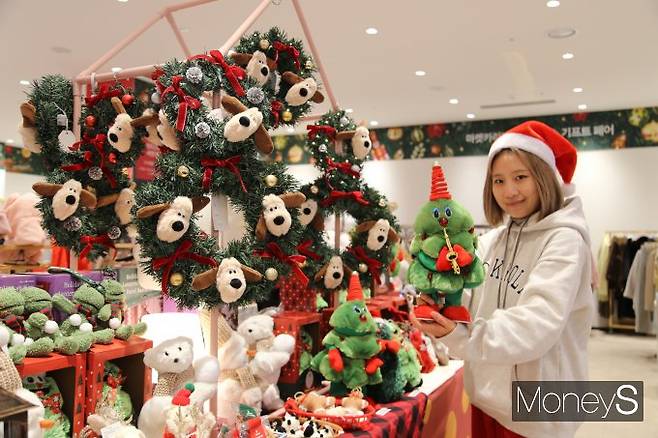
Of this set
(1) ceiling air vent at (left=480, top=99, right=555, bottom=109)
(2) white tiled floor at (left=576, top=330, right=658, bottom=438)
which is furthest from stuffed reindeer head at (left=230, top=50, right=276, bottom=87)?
(1) ceiling air vent at (left=480, top=99, right=555, bottom=109)

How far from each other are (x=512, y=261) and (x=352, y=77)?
5368 mm

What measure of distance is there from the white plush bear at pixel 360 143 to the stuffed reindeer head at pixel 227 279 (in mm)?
943

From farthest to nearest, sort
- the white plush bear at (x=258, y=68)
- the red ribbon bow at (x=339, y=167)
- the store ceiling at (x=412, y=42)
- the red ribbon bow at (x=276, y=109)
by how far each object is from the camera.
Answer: the store ceiling at (x=412, y=42) < the red ribbon bow at (x=339, y=167) < the red ribbon bow at (x=276, y=109) < the white plush bear at (x=258, y=68)

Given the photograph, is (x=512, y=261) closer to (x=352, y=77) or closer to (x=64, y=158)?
(x=64, y=158)

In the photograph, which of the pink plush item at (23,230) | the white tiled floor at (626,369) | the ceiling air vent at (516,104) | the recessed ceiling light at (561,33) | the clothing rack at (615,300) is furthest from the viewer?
the clothing rack at (615,300)

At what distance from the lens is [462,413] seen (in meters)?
2.61

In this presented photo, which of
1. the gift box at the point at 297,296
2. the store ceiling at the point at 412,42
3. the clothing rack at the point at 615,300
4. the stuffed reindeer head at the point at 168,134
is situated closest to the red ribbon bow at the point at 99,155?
the stuffed reindeer head at the point at 168,134

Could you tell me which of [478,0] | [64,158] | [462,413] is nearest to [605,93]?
[478,0]

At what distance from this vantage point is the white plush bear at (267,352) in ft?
6.03

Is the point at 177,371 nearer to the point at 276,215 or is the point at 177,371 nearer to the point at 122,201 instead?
the point at 276,215

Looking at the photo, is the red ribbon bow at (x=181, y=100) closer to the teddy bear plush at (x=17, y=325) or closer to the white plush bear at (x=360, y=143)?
the teddy bear plush at (x=17, y=325)

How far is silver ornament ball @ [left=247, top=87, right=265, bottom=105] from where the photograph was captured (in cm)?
167

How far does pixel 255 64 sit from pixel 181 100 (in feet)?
1.09

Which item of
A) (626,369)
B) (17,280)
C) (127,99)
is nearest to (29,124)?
(127,99)
